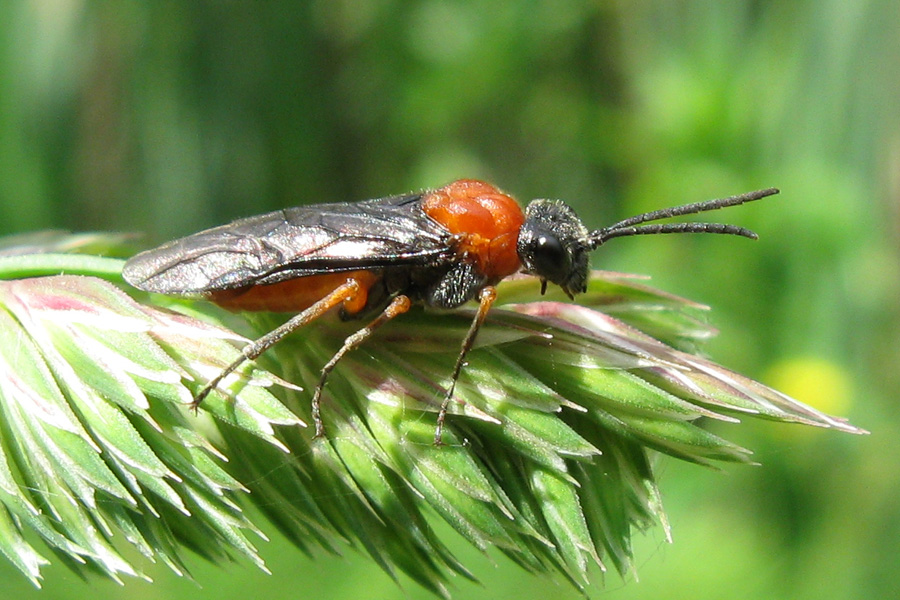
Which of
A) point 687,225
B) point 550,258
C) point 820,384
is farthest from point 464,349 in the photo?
point 820,384

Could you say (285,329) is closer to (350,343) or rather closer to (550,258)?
(350,343)

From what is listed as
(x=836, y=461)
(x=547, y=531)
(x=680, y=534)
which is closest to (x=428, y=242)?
(x=547, y=531)

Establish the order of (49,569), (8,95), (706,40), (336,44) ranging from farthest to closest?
(336,44), (706,40), (8,95), (49,569)

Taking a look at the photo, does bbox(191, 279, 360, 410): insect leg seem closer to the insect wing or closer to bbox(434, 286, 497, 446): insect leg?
the insect wing

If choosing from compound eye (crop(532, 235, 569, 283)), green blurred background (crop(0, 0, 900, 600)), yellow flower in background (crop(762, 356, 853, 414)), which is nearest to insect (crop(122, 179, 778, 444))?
compound eye (crop(532, 235, 569, 283))

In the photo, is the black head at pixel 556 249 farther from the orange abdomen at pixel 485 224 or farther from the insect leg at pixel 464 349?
the insect leg at pixel 464 349

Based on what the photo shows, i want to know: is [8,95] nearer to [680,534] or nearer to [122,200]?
[122,200]

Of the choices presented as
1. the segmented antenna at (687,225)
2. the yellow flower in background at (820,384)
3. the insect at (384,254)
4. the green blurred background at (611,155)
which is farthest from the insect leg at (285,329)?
the yellow flower in background at (820,384)
